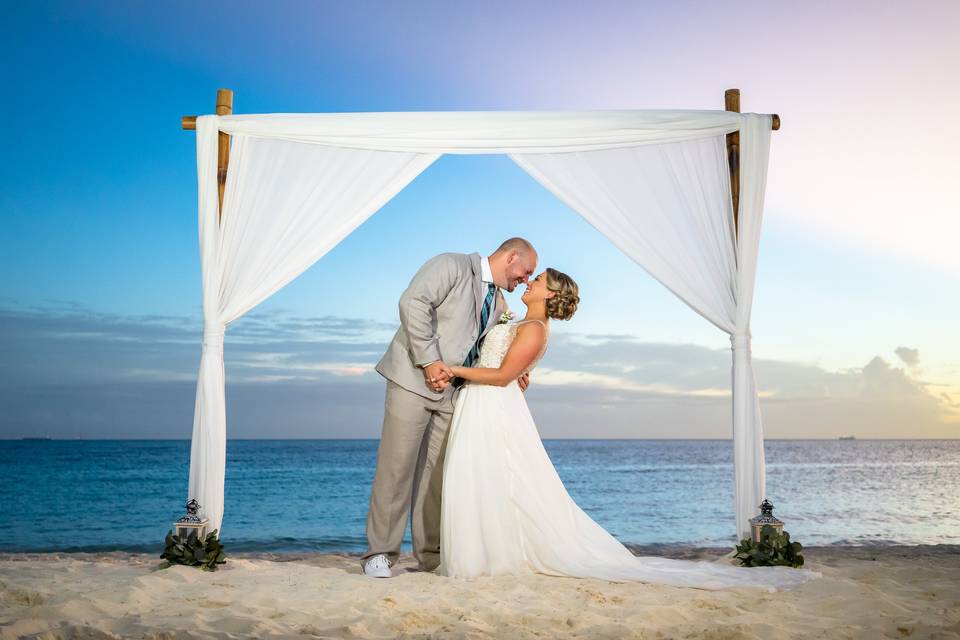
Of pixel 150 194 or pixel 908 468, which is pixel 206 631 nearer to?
pixel 150 194

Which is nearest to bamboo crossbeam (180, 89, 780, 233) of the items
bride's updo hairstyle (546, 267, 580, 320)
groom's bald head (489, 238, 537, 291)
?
bride's updo hairstyle (546, 267, 580, 320)

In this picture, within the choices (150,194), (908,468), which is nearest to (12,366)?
(150,194)

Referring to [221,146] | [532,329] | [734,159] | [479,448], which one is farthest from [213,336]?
[734,159]

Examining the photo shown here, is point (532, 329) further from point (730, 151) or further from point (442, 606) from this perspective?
point (730, 151)

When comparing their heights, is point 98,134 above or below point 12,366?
above

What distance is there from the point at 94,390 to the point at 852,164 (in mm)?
20388

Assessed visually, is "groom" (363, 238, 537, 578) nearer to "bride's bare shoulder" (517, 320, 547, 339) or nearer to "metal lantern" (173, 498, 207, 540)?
"bride's bare shoulder" (517, 320, 547, 339)

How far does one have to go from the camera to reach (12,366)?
20297 millimetres

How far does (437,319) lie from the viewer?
381cm

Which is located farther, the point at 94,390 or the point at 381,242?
the point at 381,242

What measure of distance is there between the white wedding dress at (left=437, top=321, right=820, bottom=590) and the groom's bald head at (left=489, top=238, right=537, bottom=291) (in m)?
0.43

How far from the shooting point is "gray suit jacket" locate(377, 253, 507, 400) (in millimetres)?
3629

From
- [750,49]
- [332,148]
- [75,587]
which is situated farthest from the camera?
[750,49]

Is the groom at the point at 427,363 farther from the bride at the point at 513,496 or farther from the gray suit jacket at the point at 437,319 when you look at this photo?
the bride at the point at 513,496
